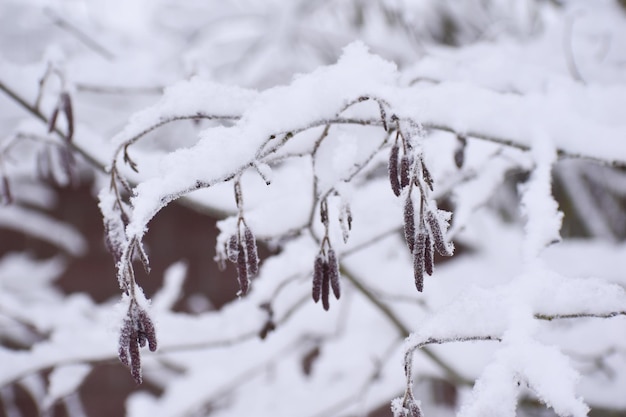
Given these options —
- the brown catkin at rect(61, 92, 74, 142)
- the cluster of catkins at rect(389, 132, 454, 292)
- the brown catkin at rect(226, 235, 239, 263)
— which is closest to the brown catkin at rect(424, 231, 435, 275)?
the cluster of catkins at rect(389, 132, 454, 292)

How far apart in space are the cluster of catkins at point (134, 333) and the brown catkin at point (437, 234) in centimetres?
37

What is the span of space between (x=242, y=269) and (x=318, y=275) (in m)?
0.11

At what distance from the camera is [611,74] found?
1617mm

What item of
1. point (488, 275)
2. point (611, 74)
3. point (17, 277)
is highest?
point (17, 277)

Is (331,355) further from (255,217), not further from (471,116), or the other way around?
(471,116)

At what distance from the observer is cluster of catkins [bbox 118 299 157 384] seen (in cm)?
68

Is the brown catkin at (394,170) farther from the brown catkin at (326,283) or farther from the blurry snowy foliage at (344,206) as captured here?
the brown catkin at (326,283)

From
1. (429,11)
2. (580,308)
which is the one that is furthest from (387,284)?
(429,11)

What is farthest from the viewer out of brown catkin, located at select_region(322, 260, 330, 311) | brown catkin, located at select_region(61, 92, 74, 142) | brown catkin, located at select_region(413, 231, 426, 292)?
brown catkin, located at select_region(61, 92, 74, 142)

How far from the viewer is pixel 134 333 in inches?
27.2

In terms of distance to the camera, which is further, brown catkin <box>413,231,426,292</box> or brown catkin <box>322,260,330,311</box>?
brown catkin <box>322,260,330,311</box>

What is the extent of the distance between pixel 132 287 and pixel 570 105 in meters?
0.93

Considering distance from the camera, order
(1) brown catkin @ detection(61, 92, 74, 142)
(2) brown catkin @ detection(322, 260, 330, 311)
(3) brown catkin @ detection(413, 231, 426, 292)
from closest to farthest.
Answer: (3) brown catkin @ detection(413, 231, 426, 292) → (2) brown catkin @ detection(322, 260, 330, 311) → (1) brown catkin @ detection(61, 92, 74, 142)

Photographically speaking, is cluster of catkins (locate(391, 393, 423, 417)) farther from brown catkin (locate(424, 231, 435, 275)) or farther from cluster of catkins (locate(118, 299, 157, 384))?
cluster of catkins (locate(118, 299, 157, 384))
